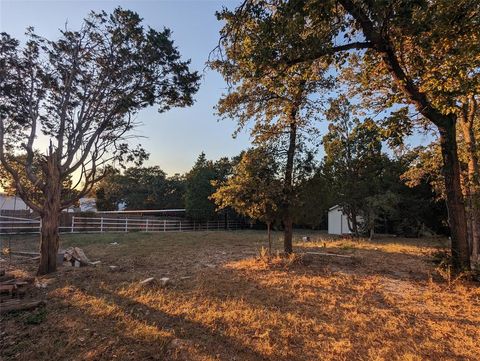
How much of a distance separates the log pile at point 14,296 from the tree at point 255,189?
5.22 metres

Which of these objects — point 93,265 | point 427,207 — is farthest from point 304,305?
point 427,207

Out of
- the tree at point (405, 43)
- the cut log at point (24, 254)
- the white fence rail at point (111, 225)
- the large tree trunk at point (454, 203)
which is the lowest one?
the cut log at point (24, 254)

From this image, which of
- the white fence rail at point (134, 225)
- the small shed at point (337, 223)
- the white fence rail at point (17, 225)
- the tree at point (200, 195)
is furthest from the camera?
the tree at point (200, 195)

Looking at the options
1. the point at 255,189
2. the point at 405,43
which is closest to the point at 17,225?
the point at 255,189

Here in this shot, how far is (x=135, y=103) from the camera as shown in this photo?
10430 mm

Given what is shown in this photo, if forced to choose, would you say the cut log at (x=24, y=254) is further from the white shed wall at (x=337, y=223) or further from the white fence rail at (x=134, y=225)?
the white shed wall at (x=337, y=223)

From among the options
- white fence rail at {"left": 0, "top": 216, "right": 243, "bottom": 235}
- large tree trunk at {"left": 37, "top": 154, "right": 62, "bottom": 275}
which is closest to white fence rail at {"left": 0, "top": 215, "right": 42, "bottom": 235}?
white fence rail at {"left": 0, "top": 216, "right": 243, "bottom": 235}

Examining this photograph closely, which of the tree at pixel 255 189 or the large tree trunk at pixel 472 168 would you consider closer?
the large tree trunk at pixel 472 168

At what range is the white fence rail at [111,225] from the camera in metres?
19.2

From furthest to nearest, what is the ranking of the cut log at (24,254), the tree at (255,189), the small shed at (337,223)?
the small shed at (337,223), the cut log at (24,254), the tree at (255,189)

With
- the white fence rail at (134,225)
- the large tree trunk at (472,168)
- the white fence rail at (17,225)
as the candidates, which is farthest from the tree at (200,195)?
the large tree trunk at (472,168)

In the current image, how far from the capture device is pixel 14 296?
641 cm

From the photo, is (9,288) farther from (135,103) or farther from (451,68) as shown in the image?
(451,68)

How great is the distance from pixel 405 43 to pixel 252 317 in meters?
6.83
